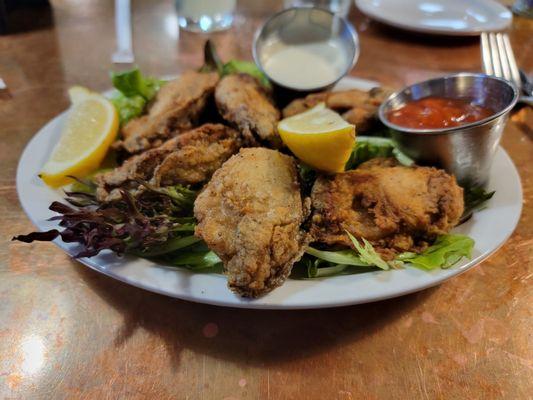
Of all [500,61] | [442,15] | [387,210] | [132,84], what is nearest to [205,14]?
[132,84]

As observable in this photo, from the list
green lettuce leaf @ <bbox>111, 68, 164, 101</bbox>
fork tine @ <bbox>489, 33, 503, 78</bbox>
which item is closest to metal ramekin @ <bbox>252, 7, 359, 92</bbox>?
green lettuce leaf @ <bbox>111, 68, 164, 101</bbox>

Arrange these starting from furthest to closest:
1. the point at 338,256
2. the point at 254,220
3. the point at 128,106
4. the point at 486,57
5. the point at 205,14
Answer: the point at 205,14, the point at 486,57, the point at 128,106, the point at 338,256, the point at 254,220

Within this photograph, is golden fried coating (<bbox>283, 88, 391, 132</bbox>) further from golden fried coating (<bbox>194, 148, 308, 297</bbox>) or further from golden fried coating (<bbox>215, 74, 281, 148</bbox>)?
golden fried coating (<bbox>194, 148, 308, 297</bbox>)

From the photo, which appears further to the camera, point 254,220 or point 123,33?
point 123,33

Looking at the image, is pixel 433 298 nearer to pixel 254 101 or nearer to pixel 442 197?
pixel 442 197

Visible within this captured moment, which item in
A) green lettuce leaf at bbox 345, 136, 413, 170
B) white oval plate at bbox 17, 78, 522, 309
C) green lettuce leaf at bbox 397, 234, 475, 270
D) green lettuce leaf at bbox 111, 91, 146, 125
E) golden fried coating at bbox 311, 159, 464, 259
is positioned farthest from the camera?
green lettuce leaf at bbox 111, 91, 146, 125

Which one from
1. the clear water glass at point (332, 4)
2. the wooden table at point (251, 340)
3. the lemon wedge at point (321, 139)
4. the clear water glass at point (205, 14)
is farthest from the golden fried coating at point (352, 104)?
the clear water glass at point (332, 4)

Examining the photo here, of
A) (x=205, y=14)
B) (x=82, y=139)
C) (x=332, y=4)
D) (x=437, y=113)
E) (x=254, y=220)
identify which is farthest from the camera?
(x=332, y=4)

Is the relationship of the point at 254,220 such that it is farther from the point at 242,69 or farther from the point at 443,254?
the point at 242,69

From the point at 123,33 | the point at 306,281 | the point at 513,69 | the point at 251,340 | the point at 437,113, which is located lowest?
the point at 123,33
